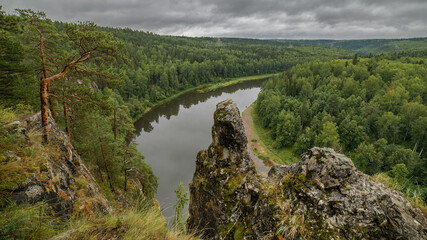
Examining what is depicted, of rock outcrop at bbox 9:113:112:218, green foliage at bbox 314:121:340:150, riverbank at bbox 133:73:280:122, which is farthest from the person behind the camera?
riverbank at bbox 133:73:280:122

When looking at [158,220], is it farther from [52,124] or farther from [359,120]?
[359,120]

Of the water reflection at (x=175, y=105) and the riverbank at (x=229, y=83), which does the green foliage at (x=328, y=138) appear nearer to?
the water reflection at (x=175, y=105)

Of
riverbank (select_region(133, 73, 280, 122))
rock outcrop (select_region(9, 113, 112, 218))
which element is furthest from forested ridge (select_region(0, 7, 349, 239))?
riverbank (select_region(133, 73, 280, 122))

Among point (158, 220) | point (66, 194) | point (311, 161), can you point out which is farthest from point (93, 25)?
point (311, 161)

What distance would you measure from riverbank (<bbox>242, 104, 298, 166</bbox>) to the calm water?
9289 mm

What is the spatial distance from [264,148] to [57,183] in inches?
1388

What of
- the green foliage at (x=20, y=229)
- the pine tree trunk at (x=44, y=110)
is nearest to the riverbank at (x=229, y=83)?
the pine tree trunk at (x=44, y=110)

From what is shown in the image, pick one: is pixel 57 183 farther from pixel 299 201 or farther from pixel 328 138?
pixel 328 138

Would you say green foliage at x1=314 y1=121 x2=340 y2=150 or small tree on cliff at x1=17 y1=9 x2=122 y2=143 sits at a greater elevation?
small tree on cliff at x1=17 y1=9 x2=122 y2=143

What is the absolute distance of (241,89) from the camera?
87250 mm

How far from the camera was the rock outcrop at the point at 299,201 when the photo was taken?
183 inches

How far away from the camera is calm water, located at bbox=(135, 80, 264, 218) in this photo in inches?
1084

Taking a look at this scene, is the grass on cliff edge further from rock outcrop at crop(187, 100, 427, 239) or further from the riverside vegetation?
rock outcrop at crop(187, 100, 427, 239)

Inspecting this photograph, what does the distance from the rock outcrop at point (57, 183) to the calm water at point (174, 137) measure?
22.1 feet
